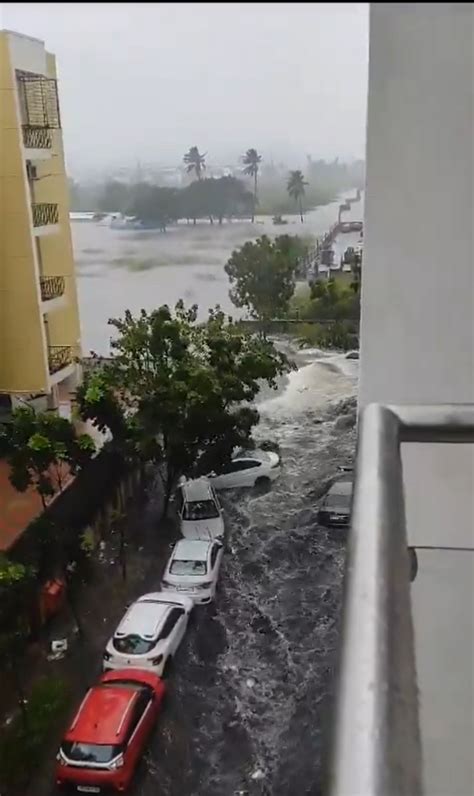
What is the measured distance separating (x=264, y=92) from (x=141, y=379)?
0.64m

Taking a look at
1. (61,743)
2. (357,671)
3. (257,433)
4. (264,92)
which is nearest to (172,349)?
(257,433)

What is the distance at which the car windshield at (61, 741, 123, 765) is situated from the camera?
1.47 m

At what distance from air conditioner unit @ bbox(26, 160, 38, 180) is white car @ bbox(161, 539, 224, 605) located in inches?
32.6

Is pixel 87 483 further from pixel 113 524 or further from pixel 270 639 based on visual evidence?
pixel 270 639

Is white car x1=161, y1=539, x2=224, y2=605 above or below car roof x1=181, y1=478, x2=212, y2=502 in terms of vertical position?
below

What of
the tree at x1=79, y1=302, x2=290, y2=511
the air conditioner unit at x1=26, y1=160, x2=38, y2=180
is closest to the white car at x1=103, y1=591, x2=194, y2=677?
the tree at x1=79, y1=302, x2=290, y2=511

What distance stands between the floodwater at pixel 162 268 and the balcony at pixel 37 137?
0.18 metres

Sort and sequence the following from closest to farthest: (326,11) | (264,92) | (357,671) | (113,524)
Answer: (357,671) → (326,11) → (264,92) → (113,524)

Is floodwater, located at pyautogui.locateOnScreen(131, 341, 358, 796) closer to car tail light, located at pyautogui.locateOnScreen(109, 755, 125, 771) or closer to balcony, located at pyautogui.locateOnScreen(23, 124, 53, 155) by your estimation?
car tail light, located at pyautogui.locateOnScreen(109, 755, 125, 771)

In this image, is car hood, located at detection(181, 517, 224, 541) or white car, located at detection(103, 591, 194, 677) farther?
car hood, located at detection(181, 517, 224, 541)

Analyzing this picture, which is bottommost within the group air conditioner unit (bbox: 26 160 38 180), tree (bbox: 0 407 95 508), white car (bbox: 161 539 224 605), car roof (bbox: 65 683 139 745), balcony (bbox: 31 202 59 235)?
car roof (bbox: 65 683 139 745)

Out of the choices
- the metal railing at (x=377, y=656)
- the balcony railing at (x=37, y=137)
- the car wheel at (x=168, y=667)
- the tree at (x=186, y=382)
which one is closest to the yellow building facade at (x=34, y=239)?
the balcony railing at (x=37, y=137)

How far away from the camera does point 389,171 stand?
121 centimetres

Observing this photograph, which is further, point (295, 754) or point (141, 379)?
point (141, 379)
